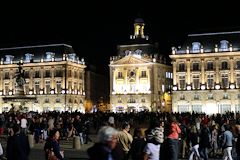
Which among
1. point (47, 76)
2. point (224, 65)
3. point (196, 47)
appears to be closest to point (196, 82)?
point (224, 65)

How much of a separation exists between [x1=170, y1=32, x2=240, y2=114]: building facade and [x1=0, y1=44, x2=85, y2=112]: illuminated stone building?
2248 centimetres

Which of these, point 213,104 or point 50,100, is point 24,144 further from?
point 50,100

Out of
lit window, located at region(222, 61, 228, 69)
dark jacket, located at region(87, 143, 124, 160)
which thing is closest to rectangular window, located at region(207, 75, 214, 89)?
lit window, located at region(222, 61, 228, 69)

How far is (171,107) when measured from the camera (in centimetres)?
9319

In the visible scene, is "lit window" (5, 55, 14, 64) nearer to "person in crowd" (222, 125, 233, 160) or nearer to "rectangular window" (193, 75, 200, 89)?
"rectangular window" (193, 75, 200, 89)

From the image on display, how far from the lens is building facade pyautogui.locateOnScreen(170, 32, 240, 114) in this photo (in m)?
84.2

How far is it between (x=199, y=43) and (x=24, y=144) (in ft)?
258

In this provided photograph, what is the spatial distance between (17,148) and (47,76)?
90268 millimetres

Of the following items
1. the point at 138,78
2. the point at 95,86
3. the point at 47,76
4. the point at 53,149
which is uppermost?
the point at 47,76

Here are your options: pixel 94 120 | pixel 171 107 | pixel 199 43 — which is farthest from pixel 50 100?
pixel 94 120

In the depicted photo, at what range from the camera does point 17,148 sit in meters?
10.7

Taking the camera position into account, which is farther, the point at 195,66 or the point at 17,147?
the point at 195,66

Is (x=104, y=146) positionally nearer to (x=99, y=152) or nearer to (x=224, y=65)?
(x=99, y=152)

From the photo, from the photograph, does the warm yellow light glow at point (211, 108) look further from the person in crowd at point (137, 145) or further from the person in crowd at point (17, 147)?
the person in crowd at point (17, 147)
